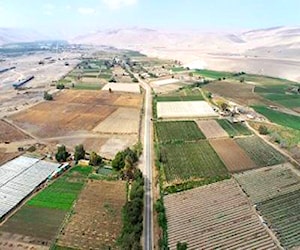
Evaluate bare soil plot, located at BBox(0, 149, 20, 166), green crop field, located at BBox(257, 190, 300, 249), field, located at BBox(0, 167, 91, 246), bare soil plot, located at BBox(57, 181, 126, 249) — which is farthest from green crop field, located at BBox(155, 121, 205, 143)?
bare soil plot, located at BBox(0, 149, 20, 166)

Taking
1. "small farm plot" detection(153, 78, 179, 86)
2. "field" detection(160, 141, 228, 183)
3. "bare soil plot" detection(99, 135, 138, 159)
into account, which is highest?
"small farm plot" detection(153, 78, 179, 86)

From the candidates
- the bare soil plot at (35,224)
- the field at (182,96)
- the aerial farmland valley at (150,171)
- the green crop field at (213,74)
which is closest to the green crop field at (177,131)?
the aerial farmland valley at (150,171)

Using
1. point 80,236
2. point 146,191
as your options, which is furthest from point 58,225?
point 146,191

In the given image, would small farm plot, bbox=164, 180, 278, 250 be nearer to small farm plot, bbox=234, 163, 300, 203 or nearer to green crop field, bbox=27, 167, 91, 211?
small farm plot, bbox=234, 163, 300, 203

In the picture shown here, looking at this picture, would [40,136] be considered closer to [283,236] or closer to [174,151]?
[174,151]

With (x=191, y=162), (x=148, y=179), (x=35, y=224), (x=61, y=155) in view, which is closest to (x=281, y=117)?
(x=191, y=162)
